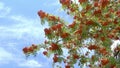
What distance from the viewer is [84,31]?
15.0m

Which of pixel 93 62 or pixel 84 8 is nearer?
pixel 84 8

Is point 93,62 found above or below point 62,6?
below

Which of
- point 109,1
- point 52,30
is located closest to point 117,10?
point 109,1

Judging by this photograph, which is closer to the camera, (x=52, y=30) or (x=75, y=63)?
(x=52, y=30)

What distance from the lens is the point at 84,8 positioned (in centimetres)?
1534

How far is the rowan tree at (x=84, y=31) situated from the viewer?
15.0 m

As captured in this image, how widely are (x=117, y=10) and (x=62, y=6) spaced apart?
206 centimetres

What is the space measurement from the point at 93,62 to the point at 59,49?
160 cm

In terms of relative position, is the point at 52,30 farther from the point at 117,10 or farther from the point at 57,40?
the point at 117,10

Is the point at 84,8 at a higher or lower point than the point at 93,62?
higher

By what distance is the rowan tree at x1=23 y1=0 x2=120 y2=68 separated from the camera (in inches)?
591

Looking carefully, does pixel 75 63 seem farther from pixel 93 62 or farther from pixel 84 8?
pixel 84 8

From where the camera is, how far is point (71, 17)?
15.8 metres

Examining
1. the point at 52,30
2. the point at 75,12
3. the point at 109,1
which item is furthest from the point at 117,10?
the point at 52,30
